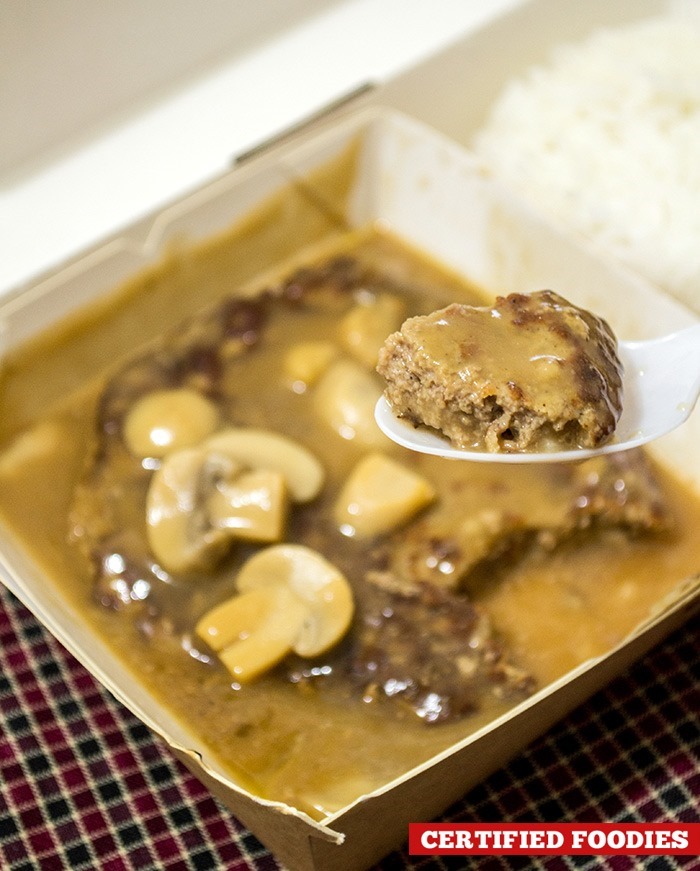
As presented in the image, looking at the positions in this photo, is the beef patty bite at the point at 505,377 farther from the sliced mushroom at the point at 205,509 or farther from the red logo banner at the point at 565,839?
the red logo banner at the point at 565,839

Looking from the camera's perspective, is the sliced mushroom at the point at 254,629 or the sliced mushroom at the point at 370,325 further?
the sliced mushroom at the point at 370,325

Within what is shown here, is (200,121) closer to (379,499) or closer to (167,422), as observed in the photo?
(167,422)

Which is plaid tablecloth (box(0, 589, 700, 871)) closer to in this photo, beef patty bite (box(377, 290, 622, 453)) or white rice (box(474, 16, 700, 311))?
beef patty bite (box(377, 290, 622, 453))

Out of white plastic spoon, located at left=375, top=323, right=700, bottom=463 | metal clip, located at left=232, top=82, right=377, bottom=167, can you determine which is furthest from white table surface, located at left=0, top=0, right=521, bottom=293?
white plastic spoon, located at left=375, top=323, right=700, bottom=463

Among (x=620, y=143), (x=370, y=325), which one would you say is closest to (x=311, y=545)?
(x=370, y=325)

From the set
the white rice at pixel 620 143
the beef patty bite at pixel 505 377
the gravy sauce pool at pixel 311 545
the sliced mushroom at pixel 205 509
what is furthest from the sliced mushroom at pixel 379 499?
the white rice at pixel 620 143

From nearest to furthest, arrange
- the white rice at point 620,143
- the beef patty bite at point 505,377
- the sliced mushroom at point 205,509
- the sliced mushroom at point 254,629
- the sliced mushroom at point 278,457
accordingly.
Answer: the beef patty bite at point 505,377 → the sliced mushroom at point 254,629 → the sliced mushroom at point 205,509 → the sliced mushroom at point 278,457 → the white rice at point 620,143

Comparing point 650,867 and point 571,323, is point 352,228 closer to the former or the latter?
point 571,323
